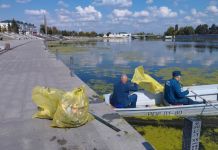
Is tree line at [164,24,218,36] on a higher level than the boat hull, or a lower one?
higher

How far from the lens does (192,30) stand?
15812 cm

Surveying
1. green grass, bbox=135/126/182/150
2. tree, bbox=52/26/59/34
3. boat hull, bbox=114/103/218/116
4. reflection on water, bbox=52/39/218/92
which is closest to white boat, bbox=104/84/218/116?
boat hull, bbox=114/103/218/116

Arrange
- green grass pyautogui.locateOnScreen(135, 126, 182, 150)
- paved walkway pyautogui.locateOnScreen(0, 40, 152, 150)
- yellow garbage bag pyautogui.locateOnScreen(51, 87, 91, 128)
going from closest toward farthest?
paved walkway pyautogui.locateOnScreen(0, 40, 152, 150) → yellow garbage bag pyautogui.locateOnScreen(51, 87, 91, 128) → green grass pyautogui.locateOnScreen(135, 126, 182, 150)

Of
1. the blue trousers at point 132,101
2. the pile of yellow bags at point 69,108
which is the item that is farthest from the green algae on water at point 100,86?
the pile of yellow bags at point 69,108

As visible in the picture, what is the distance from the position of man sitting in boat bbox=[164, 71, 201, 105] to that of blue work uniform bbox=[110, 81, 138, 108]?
3.98 feet

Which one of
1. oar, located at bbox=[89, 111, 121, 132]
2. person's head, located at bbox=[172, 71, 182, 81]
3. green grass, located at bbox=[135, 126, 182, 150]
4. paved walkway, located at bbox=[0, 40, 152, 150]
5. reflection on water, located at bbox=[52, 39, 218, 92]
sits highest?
person's head, located at bbox=[172, 71, 182, 81]

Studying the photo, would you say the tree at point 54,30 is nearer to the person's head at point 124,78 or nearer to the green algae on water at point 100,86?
the green algae on water at point 100,86

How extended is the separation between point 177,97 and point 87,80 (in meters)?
8.53

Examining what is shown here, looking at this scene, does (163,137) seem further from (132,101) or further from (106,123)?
(106,123)

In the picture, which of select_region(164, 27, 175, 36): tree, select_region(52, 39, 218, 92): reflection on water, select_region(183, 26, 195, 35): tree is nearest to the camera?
select_region(52, 39, 218, 92): reflection on water

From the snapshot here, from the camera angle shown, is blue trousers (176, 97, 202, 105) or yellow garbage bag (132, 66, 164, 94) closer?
blue trousers (176, 97, 202, 105)

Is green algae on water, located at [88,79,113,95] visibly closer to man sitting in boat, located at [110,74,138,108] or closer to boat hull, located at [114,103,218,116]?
man sitting in boat, located at [110,74,138,108]

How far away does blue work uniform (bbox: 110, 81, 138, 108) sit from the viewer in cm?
780

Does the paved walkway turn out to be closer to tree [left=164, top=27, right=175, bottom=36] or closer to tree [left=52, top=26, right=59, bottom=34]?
tree [left=52, top=26, right=59, bottom=34]
